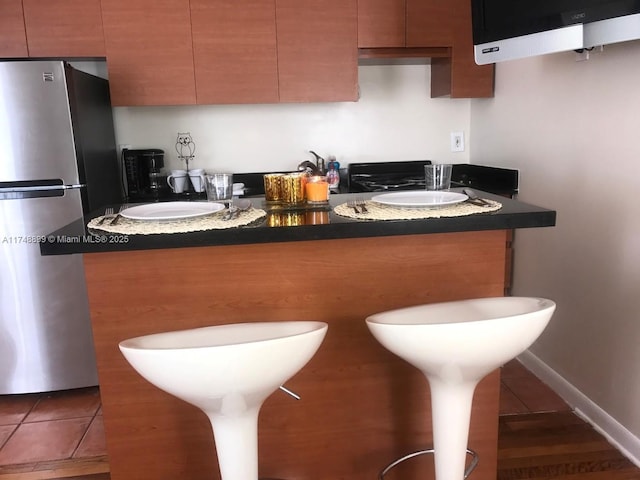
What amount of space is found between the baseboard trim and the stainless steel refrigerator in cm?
210

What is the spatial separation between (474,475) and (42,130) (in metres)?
2.14

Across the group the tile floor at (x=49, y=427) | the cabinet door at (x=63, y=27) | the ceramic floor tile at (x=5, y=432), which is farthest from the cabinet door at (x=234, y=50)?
the ceramic floor tile at (x=5, y=432)

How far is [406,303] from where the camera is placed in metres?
1.54

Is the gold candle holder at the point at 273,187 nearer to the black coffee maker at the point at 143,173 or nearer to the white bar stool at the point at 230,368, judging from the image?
the white bar stool at the point at 230,368

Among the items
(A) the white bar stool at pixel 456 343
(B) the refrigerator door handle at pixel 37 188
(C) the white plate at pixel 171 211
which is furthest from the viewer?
(B) the refrigerator door handle at pixel 37 188

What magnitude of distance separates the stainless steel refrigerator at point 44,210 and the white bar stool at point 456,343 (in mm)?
1700

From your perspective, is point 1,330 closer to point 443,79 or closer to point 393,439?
point 393,439

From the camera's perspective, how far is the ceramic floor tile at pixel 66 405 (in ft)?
7.79

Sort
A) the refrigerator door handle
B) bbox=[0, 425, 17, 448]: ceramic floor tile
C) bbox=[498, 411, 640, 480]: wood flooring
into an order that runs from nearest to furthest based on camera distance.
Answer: bbox=[498, 411, 640, 480]: wood flooring < bbox=[0, 425, 17, 448]: ceramic floor tile < the refrigerator door handle

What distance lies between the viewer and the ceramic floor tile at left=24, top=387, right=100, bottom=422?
238 centimetres

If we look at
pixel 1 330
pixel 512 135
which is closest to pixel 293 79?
pixel 512 135

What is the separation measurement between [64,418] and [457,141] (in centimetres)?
258

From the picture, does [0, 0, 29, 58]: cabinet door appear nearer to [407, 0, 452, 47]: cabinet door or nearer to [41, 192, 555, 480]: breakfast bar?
[41, 192, 555, 480]: breakfast bar

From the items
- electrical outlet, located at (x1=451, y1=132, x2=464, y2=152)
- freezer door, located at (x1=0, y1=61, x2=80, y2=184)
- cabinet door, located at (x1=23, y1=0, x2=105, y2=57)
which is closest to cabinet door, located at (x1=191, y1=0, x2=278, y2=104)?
cabinet door, located at (x1=23, y1=0, x2=105, y2=57)
